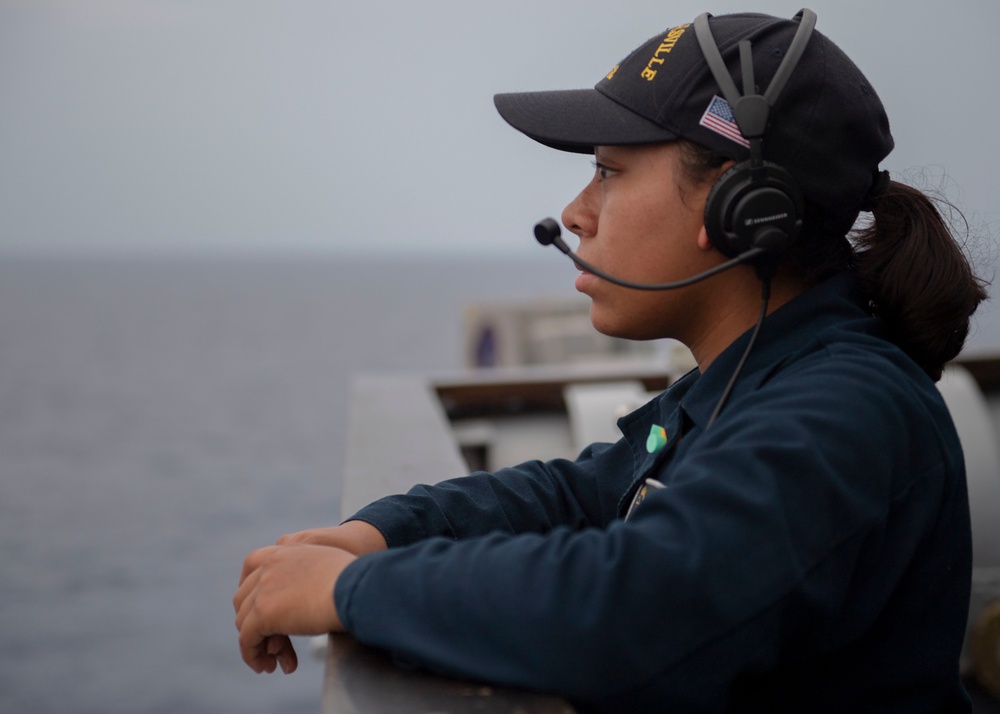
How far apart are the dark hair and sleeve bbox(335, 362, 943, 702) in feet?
0.92

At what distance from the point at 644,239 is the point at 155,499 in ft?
35.0

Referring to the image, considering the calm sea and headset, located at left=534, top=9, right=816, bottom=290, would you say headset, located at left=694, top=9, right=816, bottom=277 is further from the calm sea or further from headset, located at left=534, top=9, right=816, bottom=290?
the calm sea

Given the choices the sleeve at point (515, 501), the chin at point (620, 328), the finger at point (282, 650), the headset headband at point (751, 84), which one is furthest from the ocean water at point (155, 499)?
the headset headband at point (751, 84)

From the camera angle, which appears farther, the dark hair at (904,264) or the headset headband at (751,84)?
the dark hair at (904,264)

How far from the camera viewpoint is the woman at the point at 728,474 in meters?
0.95

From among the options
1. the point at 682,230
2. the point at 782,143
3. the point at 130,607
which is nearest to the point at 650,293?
the point at 682,230

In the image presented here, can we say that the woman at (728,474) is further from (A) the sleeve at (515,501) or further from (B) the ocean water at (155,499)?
(B) the ocean water at (155,499)

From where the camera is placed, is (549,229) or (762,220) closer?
(762,220)

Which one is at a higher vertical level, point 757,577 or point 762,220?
point 762,220

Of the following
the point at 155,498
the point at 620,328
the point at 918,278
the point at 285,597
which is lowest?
the point at 155,498

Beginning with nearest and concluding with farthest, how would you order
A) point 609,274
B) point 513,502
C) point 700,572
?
point 700,572 < point 609,274 < point 513,502

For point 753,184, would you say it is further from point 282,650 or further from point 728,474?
point 282,650

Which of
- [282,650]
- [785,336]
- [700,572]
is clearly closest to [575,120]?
[785,336]

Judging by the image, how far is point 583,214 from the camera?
1.43 meters
